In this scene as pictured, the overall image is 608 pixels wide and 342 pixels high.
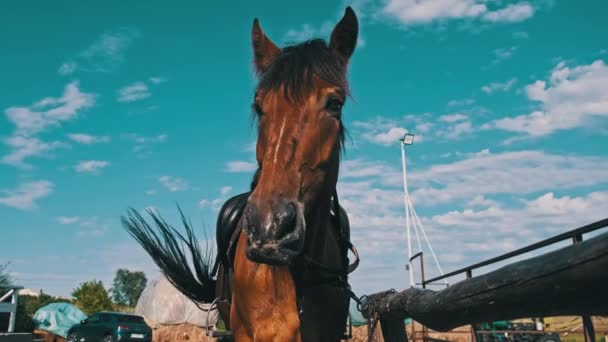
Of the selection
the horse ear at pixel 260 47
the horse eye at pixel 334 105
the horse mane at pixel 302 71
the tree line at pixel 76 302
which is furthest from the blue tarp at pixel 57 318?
the horse eye at pixel 334 105

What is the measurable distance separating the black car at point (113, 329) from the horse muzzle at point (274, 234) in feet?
58.7

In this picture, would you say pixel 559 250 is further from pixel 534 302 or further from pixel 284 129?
pixel 284 129

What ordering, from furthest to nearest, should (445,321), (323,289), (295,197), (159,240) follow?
(159,240) → (323,289) → (295,197) → (445,321)

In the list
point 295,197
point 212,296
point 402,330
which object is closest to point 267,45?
point 295,197

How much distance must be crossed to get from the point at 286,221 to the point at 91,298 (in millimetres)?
37926

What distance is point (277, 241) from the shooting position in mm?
2084

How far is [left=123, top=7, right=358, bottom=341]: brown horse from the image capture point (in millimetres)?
2166

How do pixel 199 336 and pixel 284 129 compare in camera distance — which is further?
pixel 199 336

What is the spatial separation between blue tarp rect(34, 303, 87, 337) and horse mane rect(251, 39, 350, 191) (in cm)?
2625

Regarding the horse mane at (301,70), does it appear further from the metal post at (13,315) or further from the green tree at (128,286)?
the green tree at (128,286)

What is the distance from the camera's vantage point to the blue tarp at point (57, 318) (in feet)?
83.5

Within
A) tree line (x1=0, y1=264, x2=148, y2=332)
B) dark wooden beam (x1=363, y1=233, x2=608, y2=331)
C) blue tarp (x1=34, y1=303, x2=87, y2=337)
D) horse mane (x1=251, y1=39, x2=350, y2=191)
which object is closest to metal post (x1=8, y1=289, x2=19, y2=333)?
tree line (x1=0, y1=264, x2=148, y2=332)

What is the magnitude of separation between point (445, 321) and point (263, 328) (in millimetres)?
981

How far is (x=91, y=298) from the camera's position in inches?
1400
